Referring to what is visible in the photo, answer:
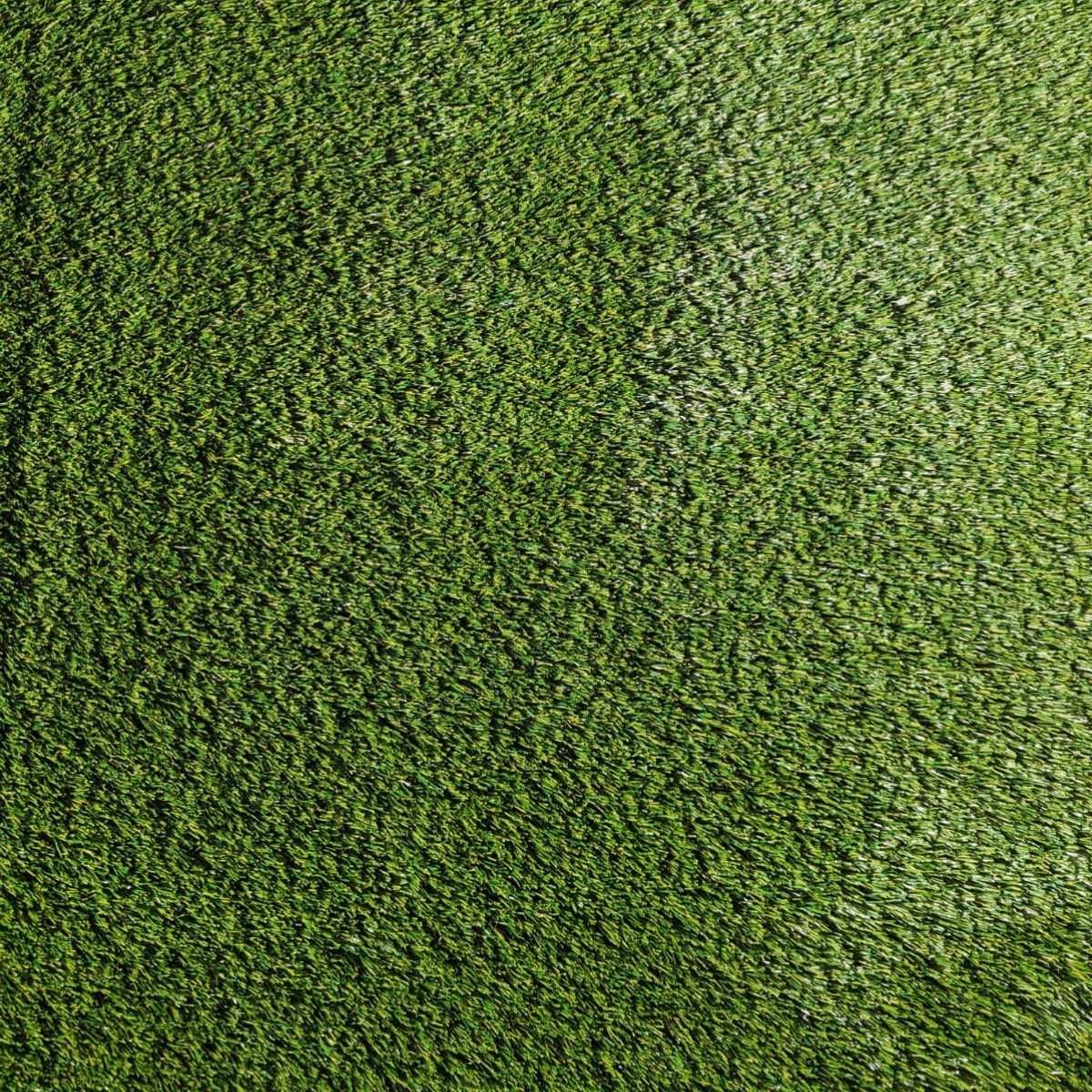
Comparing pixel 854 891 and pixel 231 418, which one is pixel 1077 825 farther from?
pixel 231 418

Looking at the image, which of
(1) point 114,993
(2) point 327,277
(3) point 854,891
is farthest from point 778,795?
(2) point 327,277

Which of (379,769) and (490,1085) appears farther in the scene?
(379,769)

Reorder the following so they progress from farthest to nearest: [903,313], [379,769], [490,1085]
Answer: [903,313] → [379,769] → [490,1085]

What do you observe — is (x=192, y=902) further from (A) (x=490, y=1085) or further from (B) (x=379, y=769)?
(A) (x=490, y=1085)

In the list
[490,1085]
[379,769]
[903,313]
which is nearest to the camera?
[490,1085]

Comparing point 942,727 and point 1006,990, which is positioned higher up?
point 942,727

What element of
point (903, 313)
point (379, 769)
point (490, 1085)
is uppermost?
point (903, 313)

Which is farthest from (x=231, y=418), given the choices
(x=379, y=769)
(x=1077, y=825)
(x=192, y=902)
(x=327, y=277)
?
(x=1077, y=825)
